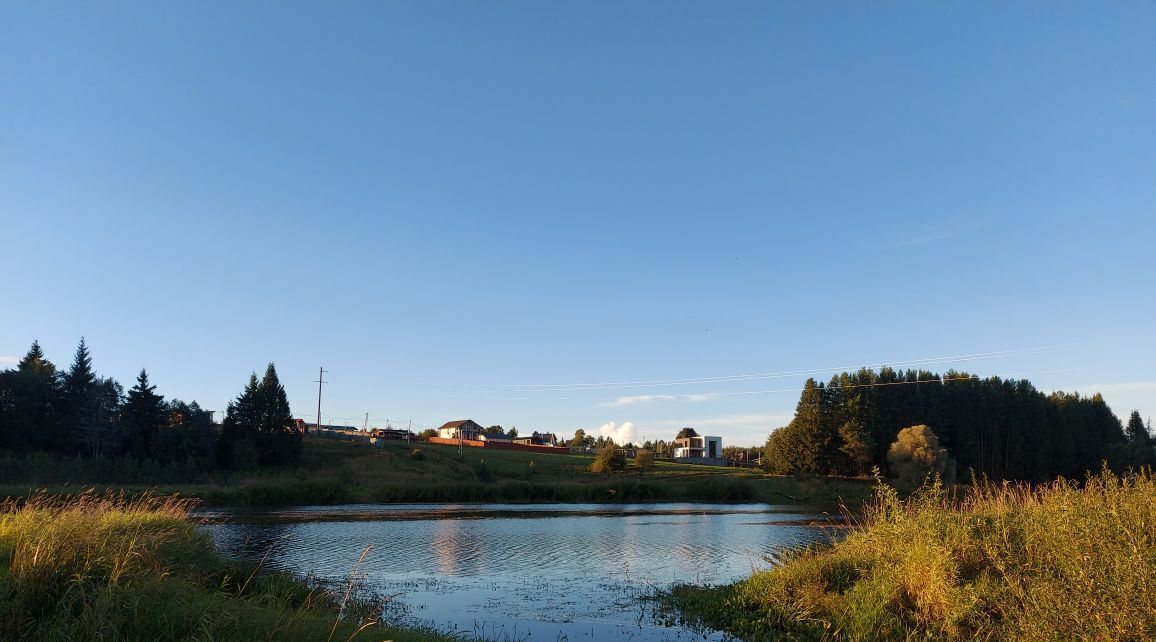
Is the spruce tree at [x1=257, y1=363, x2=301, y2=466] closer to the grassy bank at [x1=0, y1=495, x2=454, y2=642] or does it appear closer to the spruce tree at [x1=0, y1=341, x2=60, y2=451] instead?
the spruce tree at [x1=0, y1=341, x2=60, y2=451]

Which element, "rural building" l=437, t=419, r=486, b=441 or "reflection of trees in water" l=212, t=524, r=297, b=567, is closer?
"reflection of trees in water" l=212, t=524, r=297, b=567

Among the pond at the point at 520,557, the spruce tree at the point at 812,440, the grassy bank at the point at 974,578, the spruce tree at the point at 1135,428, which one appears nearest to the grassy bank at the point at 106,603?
the pond at the point at 520,557

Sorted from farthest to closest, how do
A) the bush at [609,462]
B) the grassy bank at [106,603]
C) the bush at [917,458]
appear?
the bush at [609,462]
the bush at [917,458]
the grassy bank at [106,603]

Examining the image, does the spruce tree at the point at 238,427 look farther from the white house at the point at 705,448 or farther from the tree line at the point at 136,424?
the white house at the point at 705,448

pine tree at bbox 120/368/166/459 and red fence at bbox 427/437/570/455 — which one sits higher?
pine tree at bbox 120/368/166/459

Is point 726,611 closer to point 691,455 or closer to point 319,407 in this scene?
point 319,407

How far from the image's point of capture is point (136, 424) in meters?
74.4

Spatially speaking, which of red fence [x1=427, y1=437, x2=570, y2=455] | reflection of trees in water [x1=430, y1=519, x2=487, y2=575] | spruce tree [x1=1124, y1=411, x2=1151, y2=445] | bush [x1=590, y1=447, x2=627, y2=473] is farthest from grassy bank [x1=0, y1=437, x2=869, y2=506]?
spruce tree [x1=1124, y1=411, x2=1151, y2=445]

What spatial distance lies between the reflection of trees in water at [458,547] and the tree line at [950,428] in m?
60.5

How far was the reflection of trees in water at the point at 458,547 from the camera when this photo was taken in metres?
25.7

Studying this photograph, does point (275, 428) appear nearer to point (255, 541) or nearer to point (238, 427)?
point (238, 427)

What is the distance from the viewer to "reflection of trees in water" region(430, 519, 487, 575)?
2569 cm

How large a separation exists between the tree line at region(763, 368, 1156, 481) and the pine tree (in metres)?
74.7

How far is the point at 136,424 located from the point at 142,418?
0.86 metres
